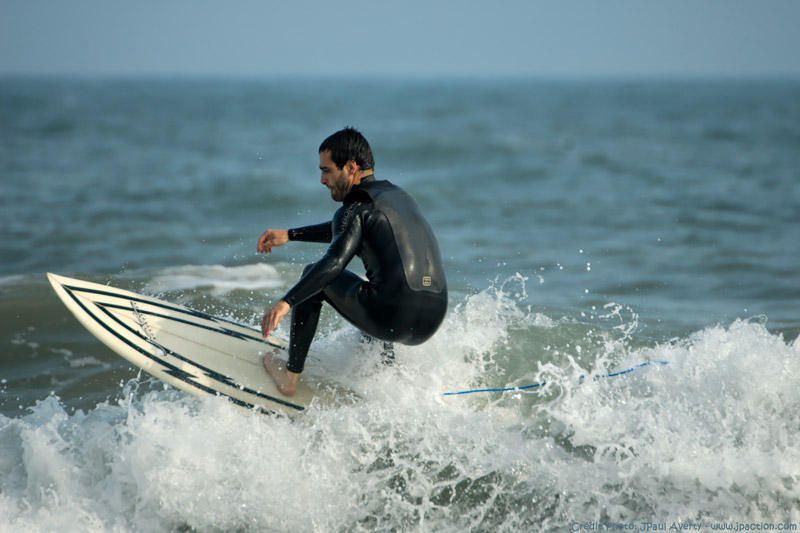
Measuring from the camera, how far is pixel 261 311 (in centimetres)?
776

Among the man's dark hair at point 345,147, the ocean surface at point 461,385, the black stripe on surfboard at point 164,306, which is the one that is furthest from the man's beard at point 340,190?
the black stripe on surfboard at point 164,306

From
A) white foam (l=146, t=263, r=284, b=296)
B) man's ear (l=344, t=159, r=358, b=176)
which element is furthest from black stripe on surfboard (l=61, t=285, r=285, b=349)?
white foam (l=146, t=263, r=284, b=296)

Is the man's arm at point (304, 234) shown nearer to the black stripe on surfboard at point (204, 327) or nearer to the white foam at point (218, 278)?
the black stripe on surfboard at point (204, 327)

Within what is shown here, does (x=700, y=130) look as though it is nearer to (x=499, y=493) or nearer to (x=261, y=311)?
(x=261, y=311)

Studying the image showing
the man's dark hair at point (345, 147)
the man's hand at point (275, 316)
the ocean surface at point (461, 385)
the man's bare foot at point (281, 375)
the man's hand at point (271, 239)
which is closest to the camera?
the man's hand at point (275, 316)

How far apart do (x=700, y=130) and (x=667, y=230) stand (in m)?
23.0

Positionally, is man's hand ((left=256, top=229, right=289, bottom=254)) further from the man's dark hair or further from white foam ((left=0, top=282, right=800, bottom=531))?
white foam ((left=0, top=282, right=800, bottom=531))

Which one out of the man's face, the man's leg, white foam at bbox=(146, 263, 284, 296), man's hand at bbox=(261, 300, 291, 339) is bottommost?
white foam at bbox=(146, 263, 284, 296)

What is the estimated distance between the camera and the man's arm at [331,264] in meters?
4.40

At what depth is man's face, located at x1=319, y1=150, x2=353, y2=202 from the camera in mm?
4656

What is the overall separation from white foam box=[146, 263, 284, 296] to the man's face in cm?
404

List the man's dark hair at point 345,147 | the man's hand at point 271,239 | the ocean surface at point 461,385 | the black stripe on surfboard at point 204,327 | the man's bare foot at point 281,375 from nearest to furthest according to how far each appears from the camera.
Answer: the ocean surface at point 461,385, the man's dark hair at point 345,147, the man's bare foot at point 281,375, the man's hand at point 271,239, the black stripe on surfboard at point 204,327

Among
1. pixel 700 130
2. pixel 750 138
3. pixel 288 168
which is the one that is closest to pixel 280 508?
pixel 288 168

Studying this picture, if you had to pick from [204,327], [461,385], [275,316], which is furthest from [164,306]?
[461,385]
